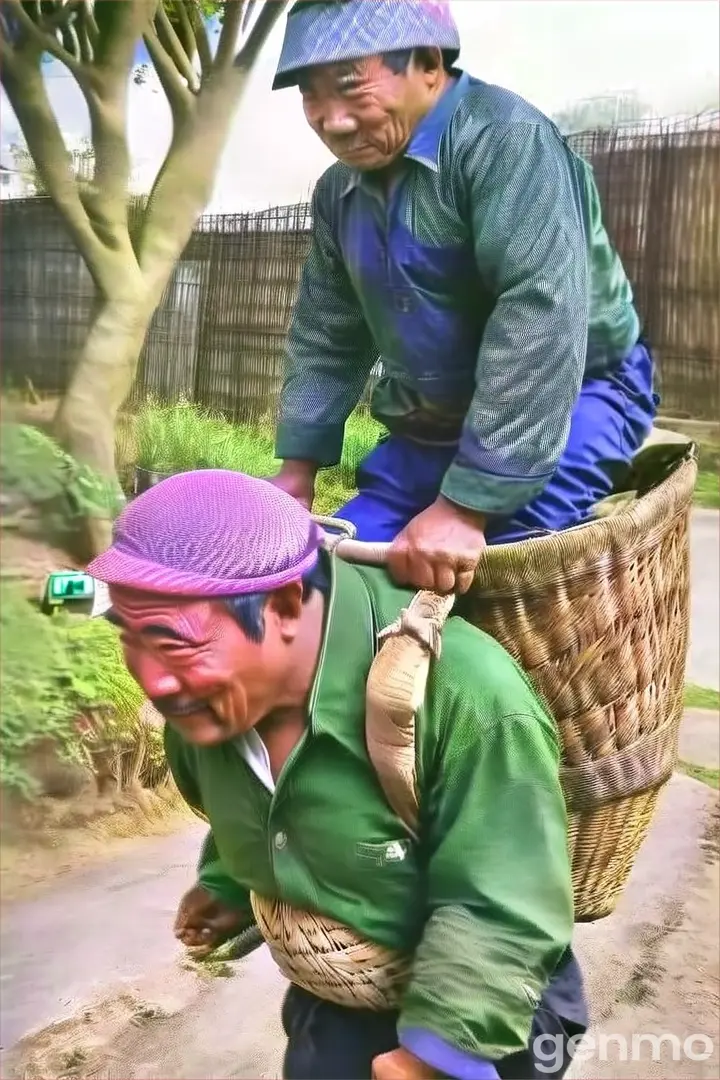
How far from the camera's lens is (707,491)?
130cm

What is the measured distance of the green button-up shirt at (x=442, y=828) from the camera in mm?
1048

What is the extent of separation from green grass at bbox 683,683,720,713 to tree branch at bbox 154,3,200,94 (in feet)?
3.13

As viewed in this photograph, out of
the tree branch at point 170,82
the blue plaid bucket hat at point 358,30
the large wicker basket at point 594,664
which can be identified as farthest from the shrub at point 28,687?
the blue plaid bucket hat at point 358,30

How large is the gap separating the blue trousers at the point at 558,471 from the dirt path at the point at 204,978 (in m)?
0.44

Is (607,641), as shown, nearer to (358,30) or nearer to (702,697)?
(702,697)

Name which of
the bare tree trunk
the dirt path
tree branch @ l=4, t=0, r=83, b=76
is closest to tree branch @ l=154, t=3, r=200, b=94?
tree branch @ l=4, t=0, r=83, b=76

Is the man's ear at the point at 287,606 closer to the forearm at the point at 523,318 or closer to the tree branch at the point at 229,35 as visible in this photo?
the forearm at the point at 523,318

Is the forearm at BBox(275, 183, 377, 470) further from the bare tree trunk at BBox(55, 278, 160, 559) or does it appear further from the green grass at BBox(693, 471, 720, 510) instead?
the green grass at BBox(693, 471, 720, 510)

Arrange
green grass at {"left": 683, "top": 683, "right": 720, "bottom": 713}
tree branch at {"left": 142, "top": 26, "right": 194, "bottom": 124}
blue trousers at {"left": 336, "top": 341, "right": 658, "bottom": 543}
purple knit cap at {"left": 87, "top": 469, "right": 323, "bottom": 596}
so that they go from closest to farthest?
purple knit cap at {"left": 87, "top": 469, "right": 323, "bottom": 596}, blue trousers at {"left": 336, "top": 341, "right": 658, "bottom": 543}, tree branch at {"left": 142, "top": 26, "right": 194, "bottom": 124}, green grass at {"left": 683, "top": 683, "right": 720, "bottom": 713}

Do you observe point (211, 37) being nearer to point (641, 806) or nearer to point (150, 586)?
point (150, 586)

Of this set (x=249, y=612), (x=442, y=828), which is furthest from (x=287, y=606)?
(x=442, y=828)

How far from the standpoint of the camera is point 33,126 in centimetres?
129

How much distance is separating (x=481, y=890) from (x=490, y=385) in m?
0.51

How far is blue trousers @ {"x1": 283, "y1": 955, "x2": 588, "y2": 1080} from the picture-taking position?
3.90 ft
